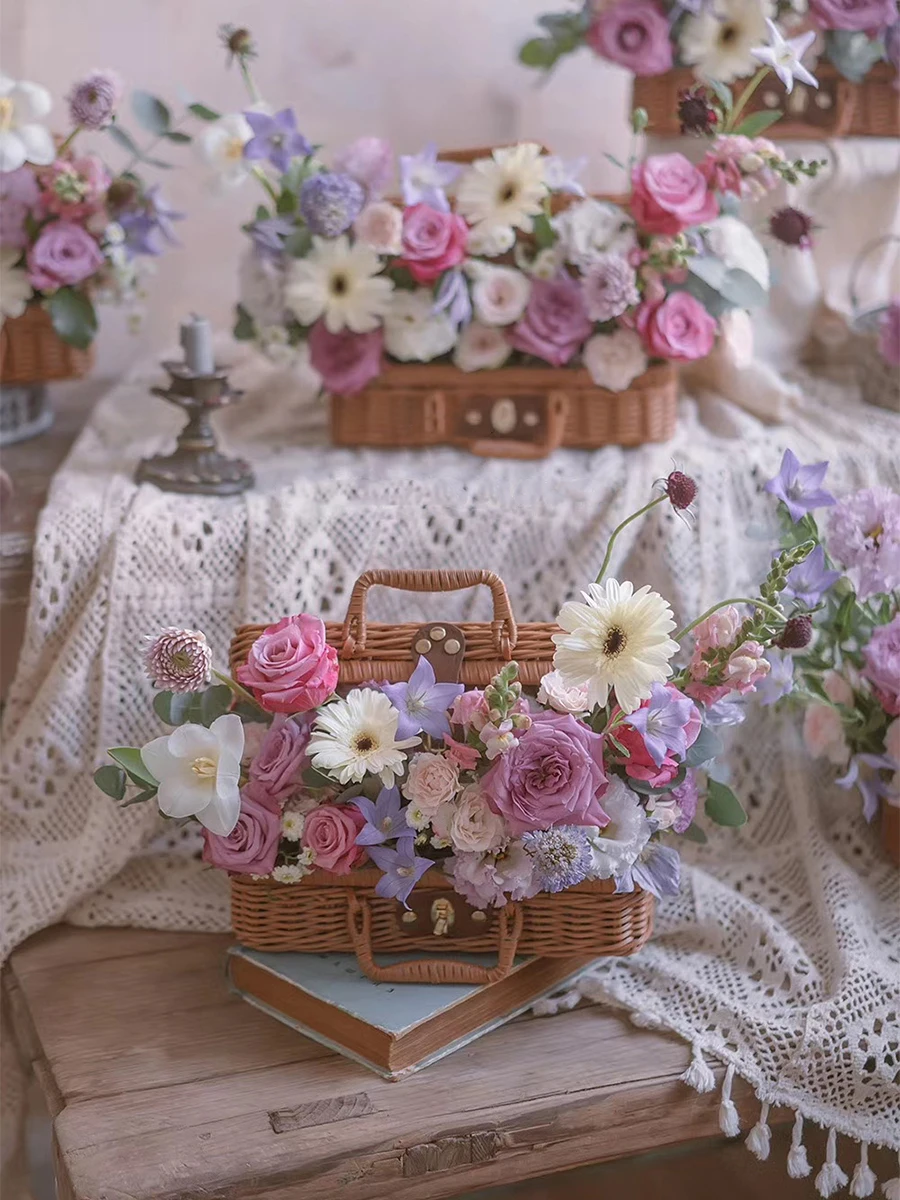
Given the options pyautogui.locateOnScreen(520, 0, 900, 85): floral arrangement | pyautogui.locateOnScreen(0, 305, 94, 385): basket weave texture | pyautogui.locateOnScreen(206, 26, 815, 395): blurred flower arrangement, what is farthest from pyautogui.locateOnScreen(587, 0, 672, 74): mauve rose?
pyautogui.locateOnScreen(0, 305, 94, 385): basket weave texture

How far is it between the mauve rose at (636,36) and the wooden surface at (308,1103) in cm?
102

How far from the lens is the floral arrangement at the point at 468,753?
1024 millimetres

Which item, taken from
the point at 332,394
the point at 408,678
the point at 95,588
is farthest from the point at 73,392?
the point at 408,678

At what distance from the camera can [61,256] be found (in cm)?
151

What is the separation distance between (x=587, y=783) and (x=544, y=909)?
0.15 meters

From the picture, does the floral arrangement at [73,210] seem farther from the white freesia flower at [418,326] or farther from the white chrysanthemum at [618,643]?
the white chrysanthemum at [618,643]

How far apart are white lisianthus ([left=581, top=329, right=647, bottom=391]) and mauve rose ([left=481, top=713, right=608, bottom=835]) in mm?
513

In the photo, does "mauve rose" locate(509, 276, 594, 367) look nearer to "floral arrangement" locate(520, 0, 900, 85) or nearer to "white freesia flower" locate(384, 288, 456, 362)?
"white freesia flower" locate(384, 288, 456, 362)

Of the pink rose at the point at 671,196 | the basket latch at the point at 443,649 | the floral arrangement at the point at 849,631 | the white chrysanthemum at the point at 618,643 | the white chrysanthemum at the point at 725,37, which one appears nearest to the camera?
the white chrysanthemum at the point at 618,643

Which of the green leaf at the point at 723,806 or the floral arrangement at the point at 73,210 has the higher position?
the floral arrangement at the point at 73,210

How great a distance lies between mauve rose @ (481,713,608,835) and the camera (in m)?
1.02

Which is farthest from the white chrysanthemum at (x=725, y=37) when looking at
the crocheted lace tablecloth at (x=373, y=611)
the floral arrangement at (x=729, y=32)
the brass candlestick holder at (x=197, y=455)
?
the brass candlestick holder at (x=197, y=455)

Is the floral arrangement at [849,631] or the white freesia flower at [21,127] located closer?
the floral arrangement at [849,631]

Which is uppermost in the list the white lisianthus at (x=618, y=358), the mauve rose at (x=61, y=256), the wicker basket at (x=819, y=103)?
the wicker basket at (x=819, y=103)
